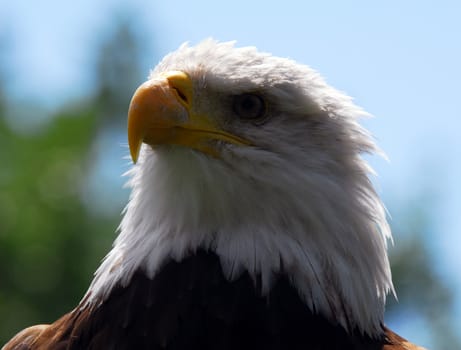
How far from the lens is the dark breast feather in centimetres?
438

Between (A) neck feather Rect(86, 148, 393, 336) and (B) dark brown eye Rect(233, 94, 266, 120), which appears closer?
(A) neck feather Rect(86, 148, 393, 336)

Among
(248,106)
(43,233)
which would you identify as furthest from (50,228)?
(248,106)

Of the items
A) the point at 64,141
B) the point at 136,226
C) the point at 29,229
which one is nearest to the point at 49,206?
the point at 29,229


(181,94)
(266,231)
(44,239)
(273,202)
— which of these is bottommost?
(44,239)

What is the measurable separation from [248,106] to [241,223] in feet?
1.89

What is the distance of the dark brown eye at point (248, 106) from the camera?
4.80 meters

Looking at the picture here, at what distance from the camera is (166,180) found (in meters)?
4.75

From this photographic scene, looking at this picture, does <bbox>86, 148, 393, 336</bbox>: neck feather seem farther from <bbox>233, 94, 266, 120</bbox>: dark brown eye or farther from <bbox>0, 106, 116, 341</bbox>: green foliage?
<bbox>0, 106, 116, 341</bbox>: green foliage

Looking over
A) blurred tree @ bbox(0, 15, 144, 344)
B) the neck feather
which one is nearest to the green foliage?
blurred tree @ bbox(0, 15, 144, 344)

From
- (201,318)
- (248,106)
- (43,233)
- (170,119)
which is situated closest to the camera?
(201,318)

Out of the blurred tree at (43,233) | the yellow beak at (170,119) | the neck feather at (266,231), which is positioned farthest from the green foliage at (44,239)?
the yellow beak at (170,119)

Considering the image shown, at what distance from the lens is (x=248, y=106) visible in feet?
15.9

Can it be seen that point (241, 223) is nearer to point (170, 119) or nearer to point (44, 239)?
point (170, 119)

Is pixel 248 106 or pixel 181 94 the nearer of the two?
pixel 181 94
